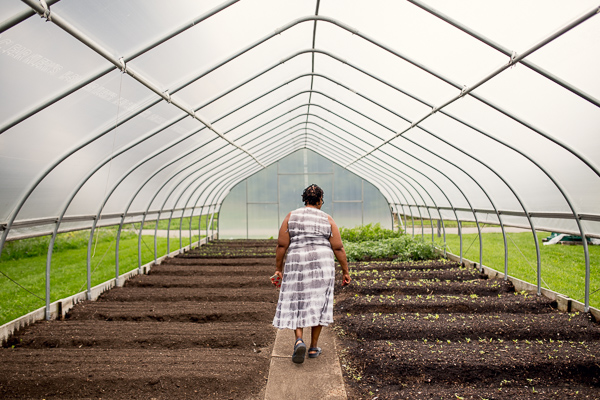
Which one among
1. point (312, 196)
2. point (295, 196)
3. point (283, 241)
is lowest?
point (283, 241)

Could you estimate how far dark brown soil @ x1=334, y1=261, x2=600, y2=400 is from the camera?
337 cm

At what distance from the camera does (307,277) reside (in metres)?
3.80

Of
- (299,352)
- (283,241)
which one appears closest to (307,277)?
(283,241)

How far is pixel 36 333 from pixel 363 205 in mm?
12298

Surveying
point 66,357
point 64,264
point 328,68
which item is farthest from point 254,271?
point 64,264

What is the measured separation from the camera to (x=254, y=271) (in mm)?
8906

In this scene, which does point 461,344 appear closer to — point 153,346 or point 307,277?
point 307,277

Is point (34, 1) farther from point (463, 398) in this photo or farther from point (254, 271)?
point (254, 271)

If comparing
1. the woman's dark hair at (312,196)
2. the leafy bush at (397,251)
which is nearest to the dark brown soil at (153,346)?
the woman's dark hair at (312,196)

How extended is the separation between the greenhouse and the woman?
2.23 m

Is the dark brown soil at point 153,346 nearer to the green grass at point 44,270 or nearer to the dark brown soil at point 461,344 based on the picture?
the dark brown soil at point 461,344

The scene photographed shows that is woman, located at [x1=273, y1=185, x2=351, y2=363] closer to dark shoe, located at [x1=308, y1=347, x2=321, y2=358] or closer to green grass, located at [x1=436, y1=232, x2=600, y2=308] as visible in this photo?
dark shoe, located at [x1=308, y1=347, x2=321, y2=358]

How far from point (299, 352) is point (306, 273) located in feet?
2.31

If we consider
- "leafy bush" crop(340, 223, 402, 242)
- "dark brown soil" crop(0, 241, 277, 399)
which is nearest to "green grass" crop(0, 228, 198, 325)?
"dark brown soil" crop(0, 241, 277, 399)
